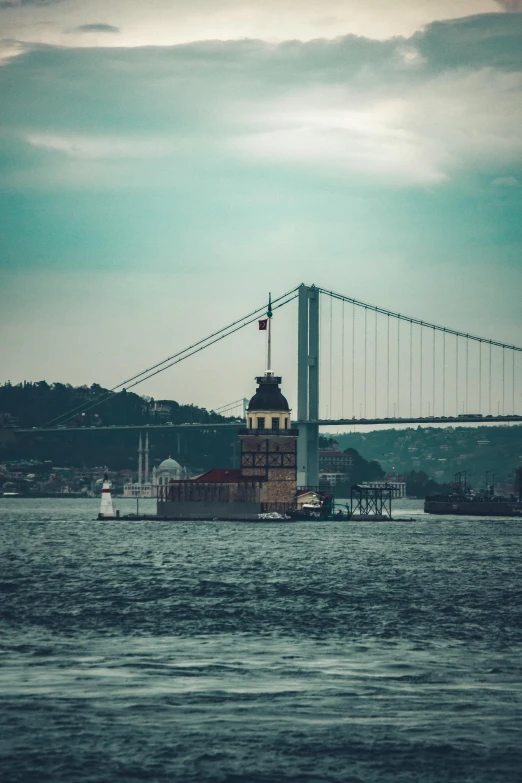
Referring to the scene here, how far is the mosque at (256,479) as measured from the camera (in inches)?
4569

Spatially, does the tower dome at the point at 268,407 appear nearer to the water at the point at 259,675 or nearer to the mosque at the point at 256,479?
the mosque at the point at 256,479

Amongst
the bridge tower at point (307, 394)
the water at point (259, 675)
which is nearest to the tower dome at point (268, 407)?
the bridge tower at point (307, 394)

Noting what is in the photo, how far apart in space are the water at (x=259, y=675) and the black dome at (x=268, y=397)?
199ft

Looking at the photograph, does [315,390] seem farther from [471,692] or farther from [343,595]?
[471,692]

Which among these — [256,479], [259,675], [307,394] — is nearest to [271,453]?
[256,479]

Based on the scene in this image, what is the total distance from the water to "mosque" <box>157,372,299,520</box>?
58.2m

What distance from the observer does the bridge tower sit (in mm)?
131750

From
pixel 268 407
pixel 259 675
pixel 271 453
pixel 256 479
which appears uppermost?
pixel 268 407

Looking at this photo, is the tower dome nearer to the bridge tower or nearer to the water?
the bridge tower

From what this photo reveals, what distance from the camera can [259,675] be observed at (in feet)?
91.2

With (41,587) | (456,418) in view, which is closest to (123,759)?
(41,587)

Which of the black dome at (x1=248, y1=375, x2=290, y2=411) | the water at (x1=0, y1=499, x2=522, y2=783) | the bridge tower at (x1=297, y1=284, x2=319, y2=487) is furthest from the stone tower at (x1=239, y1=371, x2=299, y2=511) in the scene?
the water at (x1=0, y1=499, x2=522, y2=783)

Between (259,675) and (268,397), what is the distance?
91.1 m

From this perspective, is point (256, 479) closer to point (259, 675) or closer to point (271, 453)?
point (271, 453)
